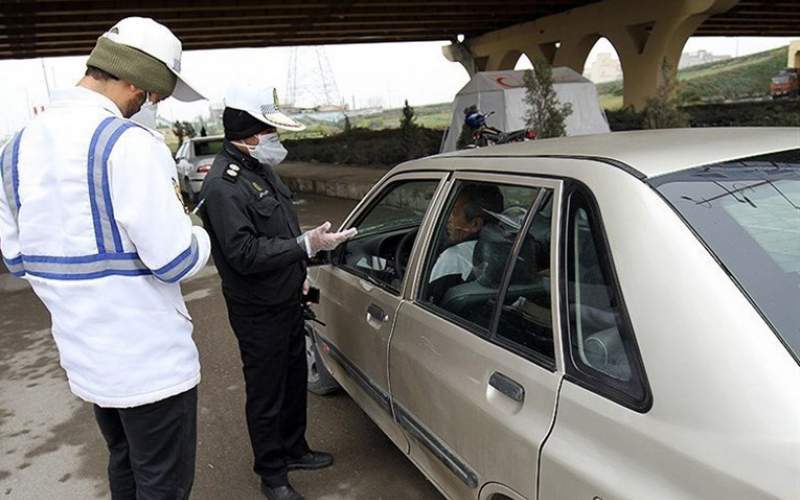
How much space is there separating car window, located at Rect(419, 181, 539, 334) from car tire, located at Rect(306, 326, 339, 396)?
5.06ft

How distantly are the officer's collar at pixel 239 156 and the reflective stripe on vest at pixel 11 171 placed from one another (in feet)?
3.04

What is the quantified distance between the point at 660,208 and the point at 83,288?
1.55 meters

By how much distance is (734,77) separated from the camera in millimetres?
50156

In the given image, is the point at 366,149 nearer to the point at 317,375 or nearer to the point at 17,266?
the point at 317,375

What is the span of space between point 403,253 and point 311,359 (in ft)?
4.34

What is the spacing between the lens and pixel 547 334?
1.74 m

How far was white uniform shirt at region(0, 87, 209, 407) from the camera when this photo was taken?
1.61m

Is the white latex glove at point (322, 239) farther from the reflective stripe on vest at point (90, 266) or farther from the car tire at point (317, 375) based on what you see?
the car tire at point (317, 375)

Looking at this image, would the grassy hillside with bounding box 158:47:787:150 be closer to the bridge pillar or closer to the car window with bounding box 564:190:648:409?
the bridge pillar

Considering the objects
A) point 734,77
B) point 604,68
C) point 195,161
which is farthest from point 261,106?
point 604,68

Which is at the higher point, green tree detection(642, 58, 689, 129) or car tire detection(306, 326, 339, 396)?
green tree detection(642, 58, 689, 129)

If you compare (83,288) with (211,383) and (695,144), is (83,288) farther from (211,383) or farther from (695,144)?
(211,383)

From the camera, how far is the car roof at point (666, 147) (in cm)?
171

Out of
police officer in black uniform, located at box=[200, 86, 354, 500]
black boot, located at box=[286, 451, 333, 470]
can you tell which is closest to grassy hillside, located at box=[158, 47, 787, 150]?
black boot, located at box=[286, 451, 333, 470]
